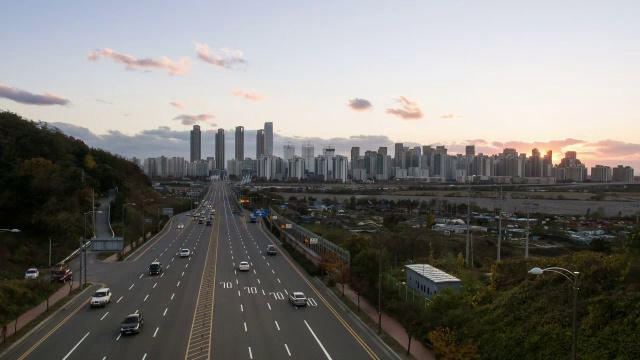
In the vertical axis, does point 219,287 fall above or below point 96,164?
below

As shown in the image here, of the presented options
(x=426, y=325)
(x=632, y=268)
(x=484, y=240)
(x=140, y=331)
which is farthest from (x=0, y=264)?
(x=484, y=240)

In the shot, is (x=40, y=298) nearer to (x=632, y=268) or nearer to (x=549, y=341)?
(x=549, y=341)

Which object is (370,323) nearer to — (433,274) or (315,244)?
(433,274)

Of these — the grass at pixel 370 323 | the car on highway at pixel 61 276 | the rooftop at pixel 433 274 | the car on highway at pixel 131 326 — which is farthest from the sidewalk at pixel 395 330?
the car on highway at pixel 61 276

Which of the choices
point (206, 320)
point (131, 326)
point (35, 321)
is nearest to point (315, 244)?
point (206, 320)

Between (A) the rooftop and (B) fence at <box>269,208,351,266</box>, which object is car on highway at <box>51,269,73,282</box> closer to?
(B) fence at <box>269,208,351,266</box>

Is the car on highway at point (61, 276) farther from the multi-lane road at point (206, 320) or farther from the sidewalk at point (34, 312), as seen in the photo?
the multi-lane road at point (206, 320)
